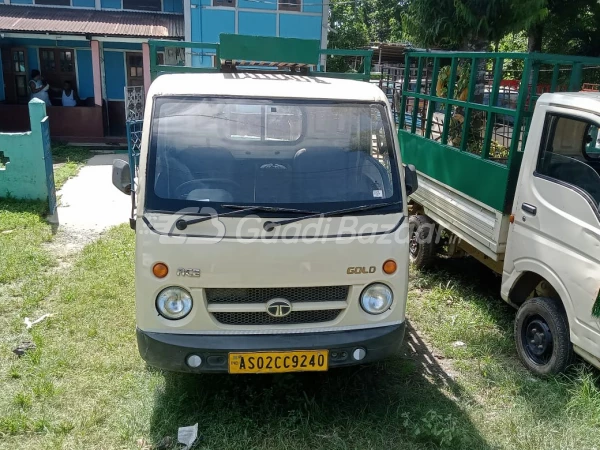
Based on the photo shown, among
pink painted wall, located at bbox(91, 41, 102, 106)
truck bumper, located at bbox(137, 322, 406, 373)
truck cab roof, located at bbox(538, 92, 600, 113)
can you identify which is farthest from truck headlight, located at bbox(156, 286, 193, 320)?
pink painted wall, located at bbox(91, 41, 102, 106)

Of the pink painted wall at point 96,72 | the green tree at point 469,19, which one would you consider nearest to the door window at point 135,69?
the pink painted wall at point 96,72

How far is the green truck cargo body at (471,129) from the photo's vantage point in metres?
4.40

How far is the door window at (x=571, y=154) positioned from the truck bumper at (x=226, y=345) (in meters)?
1.78

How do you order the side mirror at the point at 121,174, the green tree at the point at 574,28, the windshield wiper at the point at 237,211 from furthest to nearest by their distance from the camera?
the green tree at the point at 574,28 → the side mirror at the point at 121,174 → the windshield wiper at the point at 237,211

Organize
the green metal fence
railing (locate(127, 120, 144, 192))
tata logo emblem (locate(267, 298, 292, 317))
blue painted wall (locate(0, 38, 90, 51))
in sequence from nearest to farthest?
tata logo emblem (locate(267, 298, 292, 317)) < the green metal fence < railing (locate(127, 120, 144, 192)) < blue painted wall (locate(0, 38, 90, 51))

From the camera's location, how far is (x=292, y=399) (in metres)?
3.57

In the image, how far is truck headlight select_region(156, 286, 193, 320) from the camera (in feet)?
10.2

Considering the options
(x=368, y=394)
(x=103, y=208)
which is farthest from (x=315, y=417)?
(x=103, y=208)

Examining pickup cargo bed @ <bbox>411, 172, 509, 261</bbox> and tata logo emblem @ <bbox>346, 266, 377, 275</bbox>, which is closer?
tata logo emblem @ <bbox>346, 266, 377, 275</bbox>

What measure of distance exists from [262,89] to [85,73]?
13.4 metres

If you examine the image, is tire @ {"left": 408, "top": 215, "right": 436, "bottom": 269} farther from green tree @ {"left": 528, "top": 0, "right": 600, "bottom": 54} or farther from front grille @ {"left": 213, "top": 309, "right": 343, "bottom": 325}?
green tree @ {"left": 528, "top": 0, "right": 600, "bottom": 54}

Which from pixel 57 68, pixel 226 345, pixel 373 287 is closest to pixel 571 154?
pixel 373 287

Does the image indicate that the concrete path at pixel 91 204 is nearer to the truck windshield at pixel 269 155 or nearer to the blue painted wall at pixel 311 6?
the truck windshield at pixel 269 155

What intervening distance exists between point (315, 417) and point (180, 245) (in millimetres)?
1396
